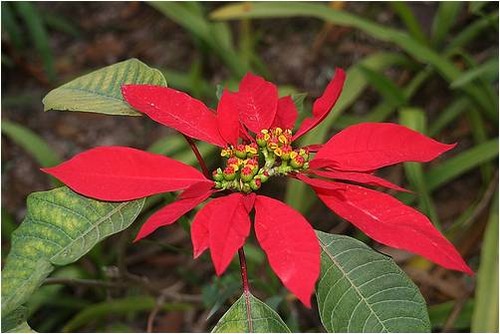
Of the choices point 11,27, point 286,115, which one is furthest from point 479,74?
point 11,27

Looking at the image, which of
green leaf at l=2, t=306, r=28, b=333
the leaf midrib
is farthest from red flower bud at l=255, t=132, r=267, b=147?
green leaf at l=2, t=306, r=28, b=333

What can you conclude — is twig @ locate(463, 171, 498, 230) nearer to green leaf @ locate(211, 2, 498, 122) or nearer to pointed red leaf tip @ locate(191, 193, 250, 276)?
green leaf @ locate(211, 2, 498, 122)

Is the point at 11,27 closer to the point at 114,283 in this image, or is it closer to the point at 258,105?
the point at 114,283

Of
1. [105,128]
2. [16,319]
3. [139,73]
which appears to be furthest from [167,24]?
[16,319]

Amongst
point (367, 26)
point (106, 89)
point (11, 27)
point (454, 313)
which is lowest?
point (454, 313)

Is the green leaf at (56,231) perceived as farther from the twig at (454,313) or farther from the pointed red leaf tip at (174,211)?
the twig at (454,313)

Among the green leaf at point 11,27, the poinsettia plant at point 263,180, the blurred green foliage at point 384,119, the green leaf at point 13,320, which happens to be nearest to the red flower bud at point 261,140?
the poinsettia plant at point 263,180

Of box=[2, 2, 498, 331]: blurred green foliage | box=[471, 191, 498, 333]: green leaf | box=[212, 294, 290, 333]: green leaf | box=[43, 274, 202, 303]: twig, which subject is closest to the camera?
box=[212, 294, 290, 333]: green leaf
